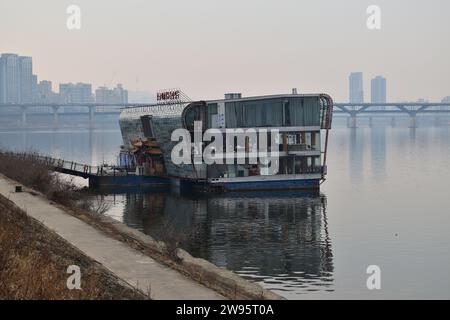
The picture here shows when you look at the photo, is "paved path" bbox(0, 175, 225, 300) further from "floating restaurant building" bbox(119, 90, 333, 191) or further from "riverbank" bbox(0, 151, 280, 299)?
"floating restaurant building" bbox(119, 90, 333, 191)

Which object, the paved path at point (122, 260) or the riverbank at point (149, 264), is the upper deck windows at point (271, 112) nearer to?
the riverbank at point (149, 264)

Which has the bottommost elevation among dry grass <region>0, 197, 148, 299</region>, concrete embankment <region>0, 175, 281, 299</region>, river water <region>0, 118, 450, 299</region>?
river water <region>0, 118, 450, 299</region>

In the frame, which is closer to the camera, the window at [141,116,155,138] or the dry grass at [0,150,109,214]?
the dry grass at [0,150,109,214]

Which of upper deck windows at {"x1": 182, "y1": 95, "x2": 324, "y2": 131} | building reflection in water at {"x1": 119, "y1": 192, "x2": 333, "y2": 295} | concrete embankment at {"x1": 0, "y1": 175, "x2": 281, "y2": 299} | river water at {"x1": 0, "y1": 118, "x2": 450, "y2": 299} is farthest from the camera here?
upper deck windows at {"x1": 182, "y1": 95, "x2": 324, "y2": 131}

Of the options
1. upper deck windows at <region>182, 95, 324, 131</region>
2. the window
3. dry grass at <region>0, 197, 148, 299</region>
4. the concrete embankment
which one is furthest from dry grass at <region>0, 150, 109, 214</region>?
dry grass at <region>0, 197, 148, 299</region>

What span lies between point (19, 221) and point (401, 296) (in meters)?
20.2

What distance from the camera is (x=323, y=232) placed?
58500 mm

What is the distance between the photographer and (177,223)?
6388 cm

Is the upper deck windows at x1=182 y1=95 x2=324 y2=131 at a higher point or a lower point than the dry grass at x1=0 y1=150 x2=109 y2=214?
higher

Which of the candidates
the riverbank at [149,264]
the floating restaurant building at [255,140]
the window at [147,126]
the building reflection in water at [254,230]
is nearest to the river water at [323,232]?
the building reflection in water at [254,230]

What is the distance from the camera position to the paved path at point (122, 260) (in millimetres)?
26922

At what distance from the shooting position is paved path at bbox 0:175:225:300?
88.3 ft

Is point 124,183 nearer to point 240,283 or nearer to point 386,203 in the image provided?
point 386,203

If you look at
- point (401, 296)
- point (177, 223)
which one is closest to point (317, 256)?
point (401, 296)
